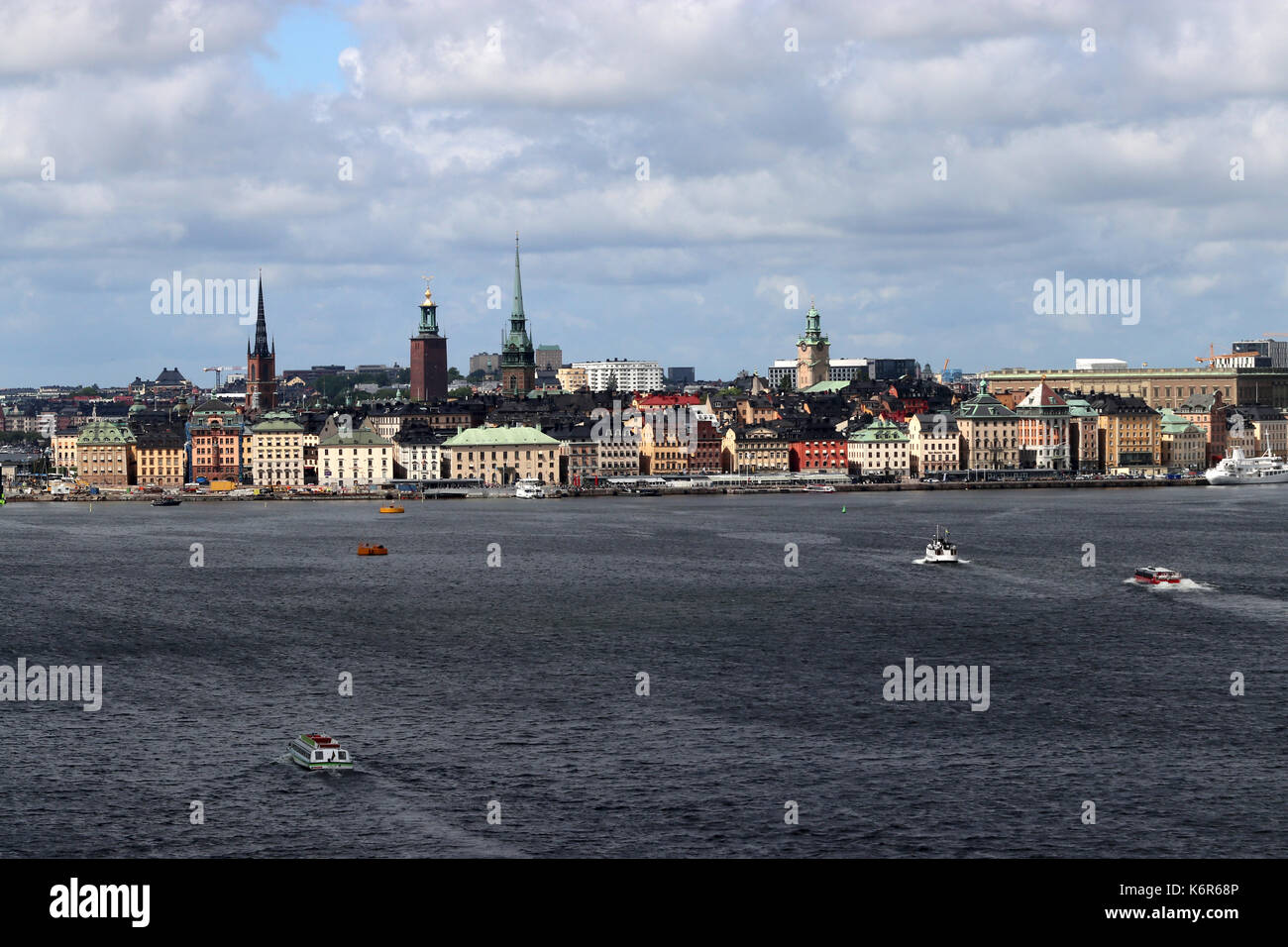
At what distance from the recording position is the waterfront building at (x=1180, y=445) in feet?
357

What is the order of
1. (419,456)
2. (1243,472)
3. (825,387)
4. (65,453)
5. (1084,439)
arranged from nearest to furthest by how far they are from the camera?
(419,456) → (1243,472) → (1084,439) → (65,453) → (825,387)

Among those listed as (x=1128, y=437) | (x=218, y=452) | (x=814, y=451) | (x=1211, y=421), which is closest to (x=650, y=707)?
(x=814, y=451)

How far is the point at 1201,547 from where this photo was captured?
166 ft

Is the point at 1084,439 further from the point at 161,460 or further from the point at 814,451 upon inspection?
the point at 161,460

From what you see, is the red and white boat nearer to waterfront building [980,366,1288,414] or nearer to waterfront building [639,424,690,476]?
waterfront building [639,424,690,476]

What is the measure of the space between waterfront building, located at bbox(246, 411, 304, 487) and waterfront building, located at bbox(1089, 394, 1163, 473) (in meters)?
53.2

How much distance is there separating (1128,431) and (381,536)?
211 feet

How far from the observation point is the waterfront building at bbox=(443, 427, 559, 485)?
96.2m

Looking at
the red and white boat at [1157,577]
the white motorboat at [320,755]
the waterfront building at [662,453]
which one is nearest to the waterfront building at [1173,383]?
the waterfront building at [662,453]

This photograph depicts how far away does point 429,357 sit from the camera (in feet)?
474

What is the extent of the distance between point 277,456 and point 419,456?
30.3 ft

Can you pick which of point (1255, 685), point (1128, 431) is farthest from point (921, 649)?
point (1128, 431)
